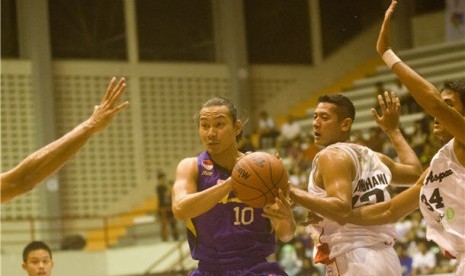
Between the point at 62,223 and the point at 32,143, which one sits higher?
the point at 32,143

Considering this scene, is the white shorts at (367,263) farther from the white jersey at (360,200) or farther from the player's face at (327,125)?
the player's face at (327,125)

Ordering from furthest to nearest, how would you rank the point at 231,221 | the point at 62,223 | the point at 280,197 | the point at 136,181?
1. the point at 136,181
2. the point at 62,223
3. the point at 231,221
4. the point at 280,197

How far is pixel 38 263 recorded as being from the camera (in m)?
6.71

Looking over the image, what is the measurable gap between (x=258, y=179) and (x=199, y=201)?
34 cm

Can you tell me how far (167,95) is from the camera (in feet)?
61.6

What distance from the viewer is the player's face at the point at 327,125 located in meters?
5.34

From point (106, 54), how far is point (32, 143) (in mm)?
2409

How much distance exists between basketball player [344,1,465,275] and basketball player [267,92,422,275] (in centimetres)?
44

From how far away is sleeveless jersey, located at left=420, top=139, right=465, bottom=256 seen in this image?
4512 mm

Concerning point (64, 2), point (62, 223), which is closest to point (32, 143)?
point (62, 223)

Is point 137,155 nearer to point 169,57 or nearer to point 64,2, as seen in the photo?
point 169,57

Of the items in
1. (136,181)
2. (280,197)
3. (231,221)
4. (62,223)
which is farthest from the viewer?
(136,181)

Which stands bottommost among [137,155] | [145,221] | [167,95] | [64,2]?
[145,221]

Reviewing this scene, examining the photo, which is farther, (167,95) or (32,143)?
(167,95)
